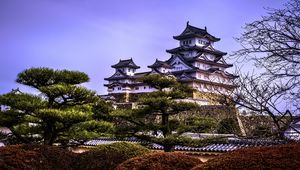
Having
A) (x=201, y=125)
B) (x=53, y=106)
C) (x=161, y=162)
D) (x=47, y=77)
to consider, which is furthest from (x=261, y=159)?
(x=201, y=125)

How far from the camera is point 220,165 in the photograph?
155 inches

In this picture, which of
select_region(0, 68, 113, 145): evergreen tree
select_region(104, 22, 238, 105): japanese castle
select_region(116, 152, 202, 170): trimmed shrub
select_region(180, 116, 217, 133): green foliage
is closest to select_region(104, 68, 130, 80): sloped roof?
select_region(104, 22, 238, 105): japanese castle

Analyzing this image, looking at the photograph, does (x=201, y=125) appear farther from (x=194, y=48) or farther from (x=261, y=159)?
(x=194, y=48)

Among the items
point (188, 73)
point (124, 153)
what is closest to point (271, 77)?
point (124, 153)

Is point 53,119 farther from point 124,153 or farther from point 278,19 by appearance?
point 278,19

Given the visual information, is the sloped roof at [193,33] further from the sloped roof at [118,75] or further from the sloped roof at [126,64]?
the sloped roof at [118,75]

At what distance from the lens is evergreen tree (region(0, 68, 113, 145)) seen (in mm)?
8953

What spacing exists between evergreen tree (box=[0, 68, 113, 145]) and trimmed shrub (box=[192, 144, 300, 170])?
17.4ft

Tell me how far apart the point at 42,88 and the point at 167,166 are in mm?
4878

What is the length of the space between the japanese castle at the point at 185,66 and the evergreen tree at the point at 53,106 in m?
28.2

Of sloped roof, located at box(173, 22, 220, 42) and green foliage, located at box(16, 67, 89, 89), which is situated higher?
sloped roof, located at box(173, 22, 220, 42)

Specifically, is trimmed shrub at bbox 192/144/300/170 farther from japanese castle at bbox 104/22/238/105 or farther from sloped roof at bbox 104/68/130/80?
sloped roof at bbox 104/68/130/80

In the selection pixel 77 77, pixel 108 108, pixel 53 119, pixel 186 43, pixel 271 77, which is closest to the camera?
pixel 271 77

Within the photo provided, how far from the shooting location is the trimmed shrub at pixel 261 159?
370 centimetres
